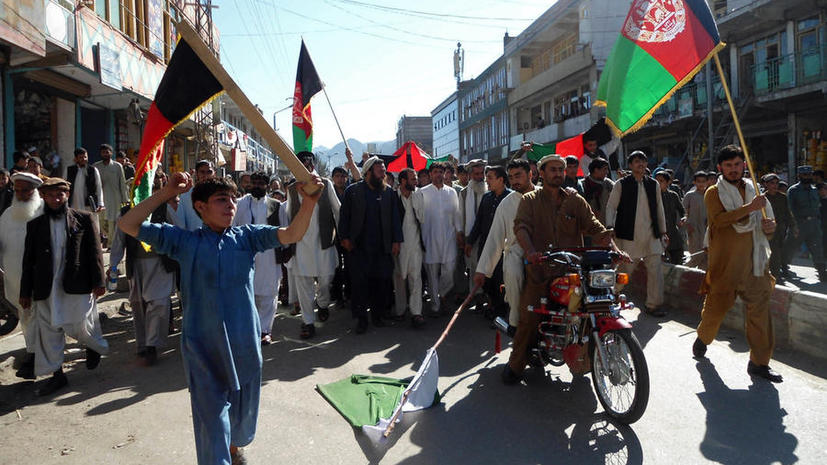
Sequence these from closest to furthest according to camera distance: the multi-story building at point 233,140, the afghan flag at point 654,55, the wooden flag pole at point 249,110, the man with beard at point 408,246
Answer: the wooden flag pole at point 249,110, the afghan flag at point 654,55, the man with beard at point 408,246, the multi-story building at point 233,140

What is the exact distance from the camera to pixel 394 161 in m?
13.7

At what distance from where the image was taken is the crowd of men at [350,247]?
2826mm

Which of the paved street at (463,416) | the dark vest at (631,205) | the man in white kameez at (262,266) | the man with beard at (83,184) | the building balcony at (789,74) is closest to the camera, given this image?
the paved street at (463,416)

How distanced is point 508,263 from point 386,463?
2177 mm

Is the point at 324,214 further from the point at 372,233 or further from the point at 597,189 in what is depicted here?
the point at 597,189

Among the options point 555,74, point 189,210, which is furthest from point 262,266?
point 555,74

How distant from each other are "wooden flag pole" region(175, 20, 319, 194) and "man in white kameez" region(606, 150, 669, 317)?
5.13m

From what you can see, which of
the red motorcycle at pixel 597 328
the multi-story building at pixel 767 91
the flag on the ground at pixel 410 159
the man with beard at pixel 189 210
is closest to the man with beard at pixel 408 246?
the man with beard at pixel 189 210

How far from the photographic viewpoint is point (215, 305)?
2.75 m

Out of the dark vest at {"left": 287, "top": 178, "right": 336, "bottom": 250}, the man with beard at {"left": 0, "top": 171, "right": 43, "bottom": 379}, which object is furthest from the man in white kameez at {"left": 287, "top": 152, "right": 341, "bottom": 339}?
the man with beard at {"left": 0, "top": 171, "right": 43, "bottom": 379}

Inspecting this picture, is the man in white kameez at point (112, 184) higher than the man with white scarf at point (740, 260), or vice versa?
the man in white kameez at point (112, 184)

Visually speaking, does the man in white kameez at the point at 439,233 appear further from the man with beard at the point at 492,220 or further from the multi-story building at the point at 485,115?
the multi-story building at the point at 485,115

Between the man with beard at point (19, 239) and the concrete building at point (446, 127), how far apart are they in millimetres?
54422

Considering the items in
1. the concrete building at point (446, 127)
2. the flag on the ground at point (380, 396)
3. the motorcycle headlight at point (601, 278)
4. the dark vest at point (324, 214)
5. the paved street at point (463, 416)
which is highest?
the concrete building at point (446, 127)
